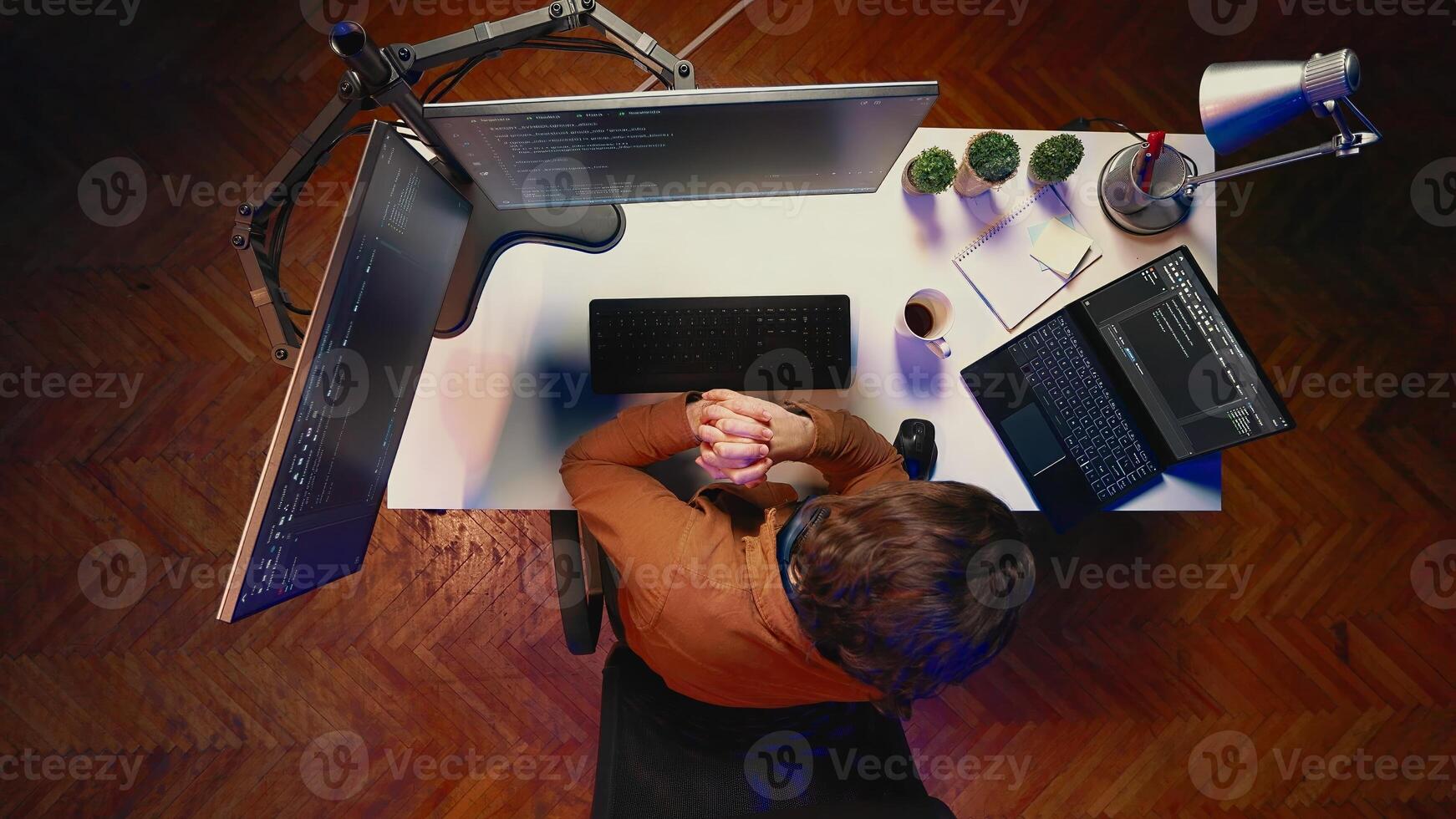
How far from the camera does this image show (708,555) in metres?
1.18

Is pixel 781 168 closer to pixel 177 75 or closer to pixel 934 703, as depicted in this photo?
pixel 934 703

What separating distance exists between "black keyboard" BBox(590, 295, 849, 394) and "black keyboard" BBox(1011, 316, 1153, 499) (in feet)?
1.29

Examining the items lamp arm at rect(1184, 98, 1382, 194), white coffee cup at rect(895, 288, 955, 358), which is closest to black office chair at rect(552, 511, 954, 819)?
white coffee cup at rect(895, 288, 955, 358)

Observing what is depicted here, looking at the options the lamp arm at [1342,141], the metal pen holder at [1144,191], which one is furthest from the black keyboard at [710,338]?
the lamp arm at [1342,141]

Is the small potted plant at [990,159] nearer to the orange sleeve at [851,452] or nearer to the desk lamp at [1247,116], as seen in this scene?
the desk lamp at [1247,116]

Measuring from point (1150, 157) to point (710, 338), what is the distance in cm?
90

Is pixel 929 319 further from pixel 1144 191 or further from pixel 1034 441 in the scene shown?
pixel 1144 191

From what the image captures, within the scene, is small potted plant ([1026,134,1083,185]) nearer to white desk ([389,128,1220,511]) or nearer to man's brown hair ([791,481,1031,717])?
white desk ([389,128,1220,511])

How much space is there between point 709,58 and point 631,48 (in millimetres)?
1311

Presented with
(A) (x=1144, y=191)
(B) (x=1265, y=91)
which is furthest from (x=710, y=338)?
(B) (x=1265, y=91)

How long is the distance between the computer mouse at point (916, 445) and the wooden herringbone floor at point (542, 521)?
3.20 feet

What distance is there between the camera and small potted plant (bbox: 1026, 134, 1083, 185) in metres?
1.38

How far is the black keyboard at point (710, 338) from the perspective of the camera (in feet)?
4.66

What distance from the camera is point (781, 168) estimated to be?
122 cm
